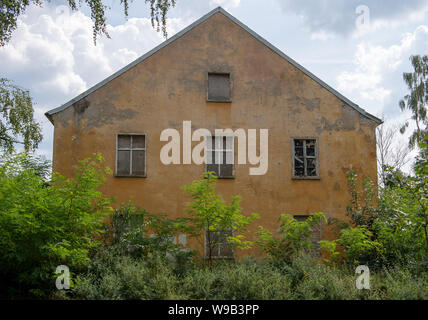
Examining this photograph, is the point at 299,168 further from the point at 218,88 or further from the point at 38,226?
the point at 38,226

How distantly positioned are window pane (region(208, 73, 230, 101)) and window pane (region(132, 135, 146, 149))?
8.96 ft

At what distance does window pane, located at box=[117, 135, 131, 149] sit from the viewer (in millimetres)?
14531

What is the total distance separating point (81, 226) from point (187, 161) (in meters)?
6.23

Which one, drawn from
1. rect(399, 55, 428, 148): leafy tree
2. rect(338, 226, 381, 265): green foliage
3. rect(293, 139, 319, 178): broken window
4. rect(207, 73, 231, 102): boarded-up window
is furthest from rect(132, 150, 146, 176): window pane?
rect(399, 55, 428, 148): leafy tree

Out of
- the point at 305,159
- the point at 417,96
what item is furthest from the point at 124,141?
the point at 417,96

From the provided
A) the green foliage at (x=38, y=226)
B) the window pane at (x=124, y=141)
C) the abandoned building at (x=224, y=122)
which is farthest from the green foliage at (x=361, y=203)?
the green foliage at (x=38, y=226)

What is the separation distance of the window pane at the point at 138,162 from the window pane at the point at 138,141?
19cm

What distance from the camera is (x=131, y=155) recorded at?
14477 millimetres

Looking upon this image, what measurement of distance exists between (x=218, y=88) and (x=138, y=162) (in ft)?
12.5

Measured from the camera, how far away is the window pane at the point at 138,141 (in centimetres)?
1455

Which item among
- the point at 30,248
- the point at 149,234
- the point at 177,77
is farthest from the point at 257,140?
the point at 30,248
